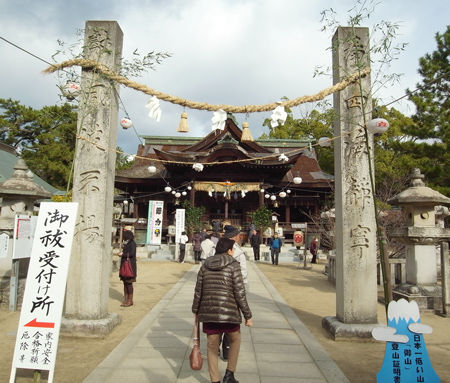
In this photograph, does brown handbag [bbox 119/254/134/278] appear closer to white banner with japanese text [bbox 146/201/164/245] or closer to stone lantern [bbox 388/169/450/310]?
stone lantern [bbox 388/169/450/310]

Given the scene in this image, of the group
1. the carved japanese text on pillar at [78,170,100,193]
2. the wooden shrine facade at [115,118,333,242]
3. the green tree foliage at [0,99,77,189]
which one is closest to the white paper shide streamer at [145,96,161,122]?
the carved japanese text on pillar at [78,170,100,193]

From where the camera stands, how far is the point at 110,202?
18.0 ft

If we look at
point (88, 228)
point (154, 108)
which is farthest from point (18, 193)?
point (154, 108)

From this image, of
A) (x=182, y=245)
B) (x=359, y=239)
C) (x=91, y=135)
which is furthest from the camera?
(x=182, y=245)

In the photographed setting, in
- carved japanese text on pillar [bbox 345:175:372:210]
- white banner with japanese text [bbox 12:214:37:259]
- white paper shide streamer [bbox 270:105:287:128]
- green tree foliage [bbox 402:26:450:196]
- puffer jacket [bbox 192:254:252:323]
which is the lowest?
puffer jacket [bbox 192:254:252:323]

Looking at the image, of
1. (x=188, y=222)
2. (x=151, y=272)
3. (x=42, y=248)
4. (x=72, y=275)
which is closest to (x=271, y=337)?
(x=72, y=275)

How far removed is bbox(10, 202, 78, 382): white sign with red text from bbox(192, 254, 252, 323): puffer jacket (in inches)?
58.8

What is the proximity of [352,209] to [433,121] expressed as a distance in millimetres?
17573

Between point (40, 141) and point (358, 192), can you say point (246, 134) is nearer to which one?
point (358, 192)

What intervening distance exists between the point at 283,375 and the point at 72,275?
331cm

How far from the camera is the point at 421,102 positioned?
757 inches

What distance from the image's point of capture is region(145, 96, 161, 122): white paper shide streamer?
4.84 m

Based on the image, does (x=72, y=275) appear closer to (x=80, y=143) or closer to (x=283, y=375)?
(x=80, y=143)

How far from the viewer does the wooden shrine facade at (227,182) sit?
66.7 ft
